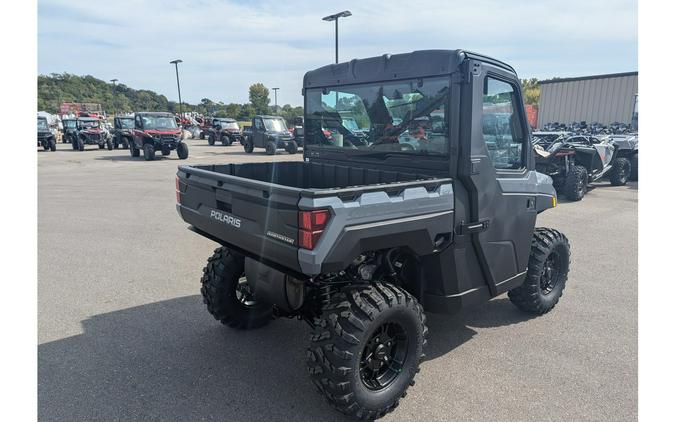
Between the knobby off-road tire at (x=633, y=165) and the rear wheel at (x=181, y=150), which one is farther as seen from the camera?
the rear wheel at (x=181, y=150)

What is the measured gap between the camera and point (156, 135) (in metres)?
A: 19.9

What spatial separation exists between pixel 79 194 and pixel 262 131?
12.9 meters

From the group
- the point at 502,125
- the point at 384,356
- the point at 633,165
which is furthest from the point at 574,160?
the point at 384,356

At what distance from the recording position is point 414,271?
339 cm

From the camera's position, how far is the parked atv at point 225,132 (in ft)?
95.6

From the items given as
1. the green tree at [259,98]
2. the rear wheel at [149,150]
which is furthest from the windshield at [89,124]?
the green tree at [259,98]

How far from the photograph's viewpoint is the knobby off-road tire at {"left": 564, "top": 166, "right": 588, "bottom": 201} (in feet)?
34.6

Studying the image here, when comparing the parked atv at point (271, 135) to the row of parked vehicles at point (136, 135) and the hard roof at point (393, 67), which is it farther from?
the hard roof at point (393, 67)

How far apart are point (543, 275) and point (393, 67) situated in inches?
101

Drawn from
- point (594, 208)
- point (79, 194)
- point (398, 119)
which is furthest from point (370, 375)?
point (79, 194)

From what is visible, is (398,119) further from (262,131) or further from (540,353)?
(262,131)

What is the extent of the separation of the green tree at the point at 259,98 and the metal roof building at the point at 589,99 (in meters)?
50.0

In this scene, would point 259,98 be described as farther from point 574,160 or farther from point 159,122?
point 574,160

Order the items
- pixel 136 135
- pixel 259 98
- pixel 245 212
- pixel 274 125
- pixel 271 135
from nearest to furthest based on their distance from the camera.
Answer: pixel 245 212
pixel 136 135
pixel 271 135
pixel 274 125
pixel 259 98
